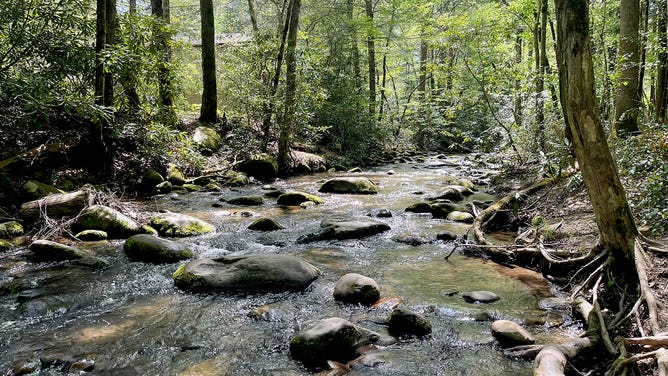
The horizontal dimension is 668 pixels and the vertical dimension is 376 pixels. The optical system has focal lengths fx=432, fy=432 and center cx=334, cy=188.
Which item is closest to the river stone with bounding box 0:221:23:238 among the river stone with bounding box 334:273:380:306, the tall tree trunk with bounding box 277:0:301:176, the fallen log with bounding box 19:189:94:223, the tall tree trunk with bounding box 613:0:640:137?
the fallen log with bounding box 19:189:94:223

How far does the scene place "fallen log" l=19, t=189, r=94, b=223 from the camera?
6.25 meters

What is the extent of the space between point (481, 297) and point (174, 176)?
28.3ft

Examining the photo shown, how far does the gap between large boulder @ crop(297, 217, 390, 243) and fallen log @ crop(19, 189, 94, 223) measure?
335 cm

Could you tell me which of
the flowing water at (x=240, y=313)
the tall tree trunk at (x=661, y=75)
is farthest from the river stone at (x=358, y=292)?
the tall tree trunk at (x=661, y=75)

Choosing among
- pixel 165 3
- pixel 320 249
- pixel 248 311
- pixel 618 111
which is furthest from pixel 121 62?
pixel 618 111

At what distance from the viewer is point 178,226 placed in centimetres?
663

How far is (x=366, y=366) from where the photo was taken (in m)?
3.08

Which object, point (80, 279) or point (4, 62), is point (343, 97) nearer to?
point (4, 62)

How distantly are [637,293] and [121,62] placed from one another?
297 inches

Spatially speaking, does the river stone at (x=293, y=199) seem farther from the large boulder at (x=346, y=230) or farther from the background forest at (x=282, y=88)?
the background forest at (x=282, y=88)

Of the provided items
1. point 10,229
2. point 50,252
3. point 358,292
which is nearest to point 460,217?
point 358,292

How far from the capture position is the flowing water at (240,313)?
313cm

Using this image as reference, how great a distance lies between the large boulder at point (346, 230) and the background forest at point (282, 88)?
272 cm

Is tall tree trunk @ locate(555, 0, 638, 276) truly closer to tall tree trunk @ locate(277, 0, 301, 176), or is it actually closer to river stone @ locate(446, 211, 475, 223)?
river stone @ locate(446, 211, 475, 223)
